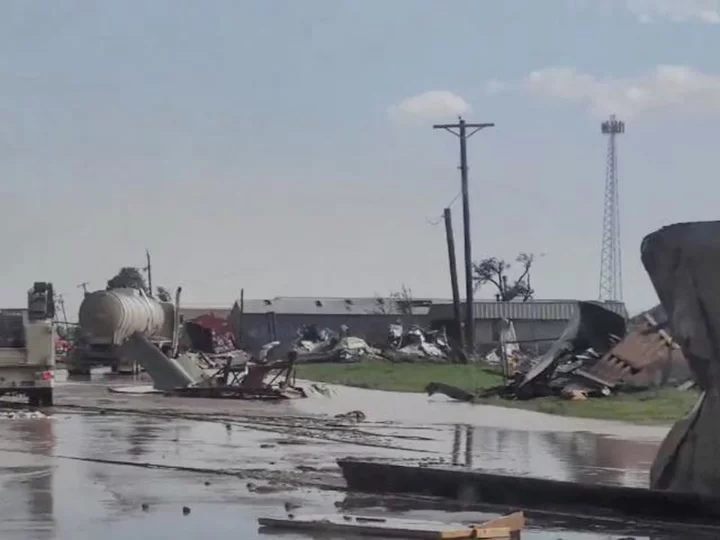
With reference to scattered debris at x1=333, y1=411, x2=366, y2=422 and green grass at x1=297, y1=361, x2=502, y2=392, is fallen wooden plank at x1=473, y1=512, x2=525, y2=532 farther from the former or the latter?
green grass at x1=297, y1=361, x2=502, y2=392

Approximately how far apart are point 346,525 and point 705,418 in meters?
3.33

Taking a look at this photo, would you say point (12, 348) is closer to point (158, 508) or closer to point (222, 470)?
point (222, 470)

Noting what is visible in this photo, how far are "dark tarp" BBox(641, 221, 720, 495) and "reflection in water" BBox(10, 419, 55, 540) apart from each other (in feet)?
17.9

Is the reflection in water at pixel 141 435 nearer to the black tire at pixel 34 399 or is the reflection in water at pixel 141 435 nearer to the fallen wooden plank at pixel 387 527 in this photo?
the black tire at pixel 34 399

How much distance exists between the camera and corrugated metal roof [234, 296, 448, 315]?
113 meters

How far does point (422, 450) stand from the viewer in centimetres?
2038

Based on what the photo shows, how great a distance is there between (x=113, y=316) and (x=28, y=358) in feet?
73.2

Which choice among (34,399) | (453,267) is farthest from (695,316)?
(453,267)

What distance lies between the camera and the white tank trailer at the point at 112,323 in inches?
2040

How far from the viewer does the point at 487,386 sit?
41.6 meters

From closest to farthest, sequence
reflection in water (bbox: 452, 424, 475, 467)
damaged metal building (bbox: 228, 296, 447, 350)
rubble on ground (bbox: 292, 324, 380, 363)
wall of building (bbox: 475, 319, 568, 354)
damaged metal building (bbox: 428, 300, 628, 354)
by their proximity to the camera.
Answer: reflection in water (bbox: 452, 424, 475, 467)
rubble on ground (bbox: 292, 324, 380, 363)
wall of building (bbox: 475, 319, 568, 354)
damaged metal building (bbox: 428, 300, 628, 354)
damaged metal building (bbox: 228, 296, 447, 350)

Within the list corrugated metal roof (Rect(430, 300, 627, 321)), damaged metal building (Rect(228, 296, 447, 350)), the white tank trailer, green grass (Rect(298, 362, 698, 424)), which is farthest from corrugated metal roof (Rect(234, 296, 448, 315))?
the white tank trailer

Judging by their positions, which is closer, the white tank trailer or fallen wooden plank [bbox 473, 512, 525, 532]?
fallen wooden plank [bbox 473, 512, 525, 532]

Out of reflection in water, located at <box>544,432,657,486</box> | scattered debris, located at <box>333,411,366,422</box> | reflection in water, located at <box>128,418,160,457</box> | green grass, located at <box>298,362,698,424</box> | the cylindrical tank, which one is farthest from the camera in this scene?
the cylindrical tank
